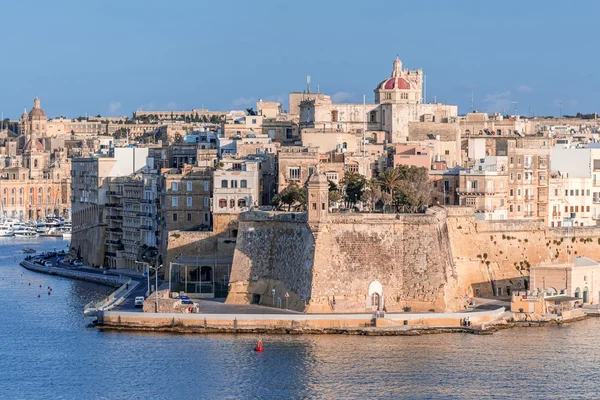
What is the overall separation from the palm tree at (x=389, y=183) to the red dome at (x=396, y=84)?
46.0 feet

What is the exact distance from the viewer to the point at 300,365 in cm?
4516

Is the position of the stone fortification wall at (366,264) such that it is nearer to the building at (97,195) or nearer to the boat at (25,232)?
the building at (97,195)

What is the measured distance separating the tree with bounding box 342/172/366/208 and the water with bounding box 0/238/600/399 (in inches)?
Answer: 471

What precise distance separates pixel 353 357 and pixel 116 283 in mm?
22208

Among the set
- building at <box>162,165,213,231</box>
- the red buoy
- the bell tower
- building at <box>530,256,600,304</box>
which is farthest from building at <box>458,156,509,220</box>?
the red buoy

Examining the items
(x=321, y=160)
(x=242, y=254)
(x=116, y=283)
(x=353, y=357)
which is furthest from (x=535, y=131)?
(x=353, y=357)

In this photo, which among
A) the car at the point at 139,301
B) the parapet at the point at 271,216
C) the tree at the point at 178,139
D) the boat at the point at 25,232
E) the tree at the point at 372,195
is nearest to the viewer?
the parapet at the point at 271,216

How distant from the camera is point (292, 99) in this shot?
86375 mm

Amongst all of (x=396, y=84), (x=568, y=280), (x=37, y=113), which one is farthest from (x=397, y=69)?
(x=37, y=113)

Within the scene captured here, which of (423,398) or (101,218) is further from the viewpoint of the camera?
(101,218)

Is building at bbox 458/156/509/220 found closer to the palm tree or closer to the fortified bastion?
the palm tree

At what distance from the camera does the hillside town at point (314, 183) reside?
5453 centimetres

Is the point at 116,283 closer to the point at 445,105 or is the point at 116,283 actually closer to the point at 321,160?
the point at 321,160

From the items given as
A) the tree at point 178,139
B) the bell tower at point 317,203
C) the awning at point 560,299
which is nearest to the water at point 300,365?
the awning at point 560,299
